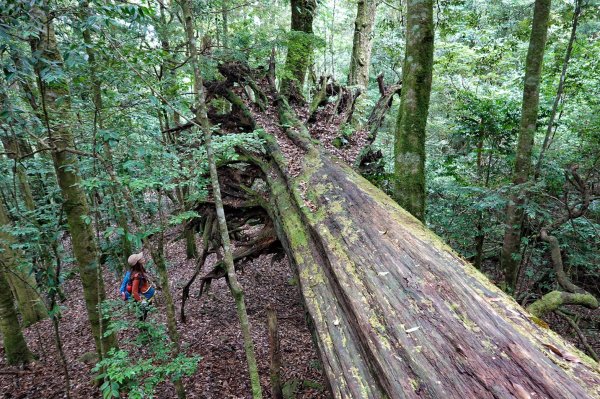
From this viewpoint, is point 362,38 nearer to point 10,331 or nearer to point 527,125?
point 527,125

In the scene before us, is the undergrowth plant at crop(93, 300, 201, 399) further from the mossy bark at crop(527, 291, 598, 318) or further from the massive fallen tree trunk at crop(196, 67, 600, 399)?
the mossy bark at crop(527, 291, 598, 318)

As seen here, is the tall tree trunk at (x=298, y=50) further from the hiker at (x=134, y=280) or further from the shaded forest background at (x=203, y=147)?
the hiker at (x=134, y=280)

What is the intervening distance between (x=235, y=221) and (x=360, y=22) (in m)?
8.87

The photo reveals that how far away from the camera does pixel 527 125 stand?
6.08m

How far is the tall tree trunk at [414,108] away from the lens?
4531mm

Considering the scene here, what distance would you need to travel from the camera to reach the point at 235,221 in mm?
6191

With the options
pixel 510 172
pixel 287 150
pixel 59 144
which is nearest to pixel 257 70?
pixel 287 150

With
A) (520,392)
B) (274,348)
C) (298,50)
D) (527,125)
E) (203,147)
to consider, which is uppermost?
(298,50)

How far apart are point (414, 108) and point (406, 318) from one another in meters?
3.30

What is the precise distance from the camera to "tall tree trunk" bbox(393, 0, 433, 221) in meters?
4.53

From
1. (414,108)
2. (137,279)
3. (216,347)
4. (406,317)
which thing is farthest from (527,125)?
(137,279)

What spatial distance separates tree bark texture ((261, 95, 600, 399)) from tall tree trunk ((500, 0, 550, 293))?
3442 millimetres

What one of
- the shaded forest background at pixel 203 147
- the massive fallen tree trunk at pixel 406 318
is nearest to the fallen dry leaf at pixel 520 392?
the massive fallen tree trunk at pixel 406 318

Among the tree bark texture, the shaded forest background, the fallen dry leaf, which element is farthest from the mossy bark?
the fallen dry leaf
